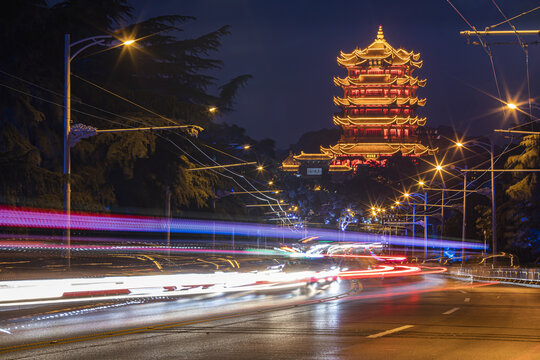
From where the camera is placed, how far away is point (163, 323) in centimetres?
1432

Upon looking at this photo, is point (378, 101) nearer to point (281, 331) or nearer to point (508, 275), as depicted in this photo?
point (508, 275)

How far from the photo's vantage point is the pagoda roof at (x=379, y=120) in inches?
5458

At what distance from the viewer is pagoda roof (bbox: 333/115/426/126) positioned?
455 ft

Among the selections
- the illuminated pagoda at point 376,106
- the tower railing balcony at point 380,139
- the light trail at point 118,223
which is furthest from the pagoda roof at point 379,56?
the light trail at point 118,223

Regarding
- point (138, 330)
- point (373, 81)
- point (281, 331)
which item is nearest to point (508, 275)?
point (281, 331)

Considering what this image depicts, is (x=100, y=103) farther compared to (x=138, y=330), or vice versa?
(x=100, y=103)

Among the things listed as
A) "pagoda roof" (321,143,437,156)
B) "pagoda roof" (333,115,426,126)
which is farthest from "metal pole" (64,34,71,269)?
"pagoda roof" (333,115,426,126)

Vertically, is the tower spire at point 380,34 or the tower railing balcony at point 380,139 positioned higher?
the tower spire at point 380,34

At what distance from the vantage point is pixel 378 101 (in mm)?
141750

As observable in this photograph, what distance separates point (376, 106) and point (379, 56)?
11025mm

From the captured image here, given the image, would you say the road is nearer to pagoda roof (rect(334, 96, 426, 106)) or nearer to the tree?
the tree

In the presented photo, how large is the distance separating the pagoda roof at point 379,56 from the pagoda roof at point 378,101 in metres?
8.65

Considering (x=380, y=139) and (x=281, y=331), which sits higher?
(x=380, y=139)

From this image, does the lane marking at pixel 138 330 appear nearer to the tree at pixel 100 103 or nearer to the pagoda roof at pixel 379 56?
the tree at pixel 100 103
